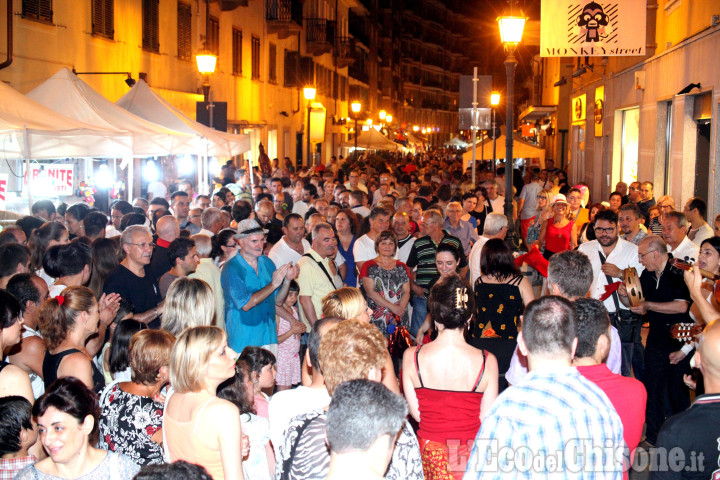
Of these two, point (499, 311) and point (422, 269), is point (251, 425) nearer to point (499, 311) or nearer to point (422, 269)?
point (499, 311)

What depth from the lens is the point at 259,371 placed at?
4801mm

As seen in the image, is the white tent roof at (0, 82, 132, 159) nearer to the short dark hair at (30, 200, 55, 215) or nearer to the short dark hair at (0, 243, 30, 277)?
the short dark hair at (30, 200, 55, 215)

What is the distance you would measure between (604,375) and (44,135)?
804 cm

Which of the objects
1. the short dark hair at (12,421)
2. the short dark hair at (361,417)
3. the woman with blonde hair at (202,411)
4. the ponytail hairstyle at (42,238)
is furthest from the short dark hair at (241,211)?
the short dark hair at (361,417)

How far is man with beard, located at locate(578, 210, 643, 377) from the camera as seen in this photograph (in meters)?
7.07

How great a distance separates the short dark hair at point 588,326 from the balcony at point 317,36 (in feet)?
107

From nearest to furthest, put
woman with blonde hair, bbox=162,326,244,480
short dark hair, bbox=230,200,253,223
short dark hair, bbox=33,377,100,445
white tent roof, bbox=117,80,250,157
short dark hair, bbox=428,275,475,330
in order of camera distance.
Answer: short dark hair, bbox=33,377,100,445 < woman with blonde hair, bbox=162,326,244,480 < short dark hair, bbox=428,275,475,330 < short dark hair, bbox=230,200,253,223 < white tent roof, bbox=117,80,250,157

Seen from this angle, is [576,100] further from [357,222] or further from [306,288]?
[306,288]

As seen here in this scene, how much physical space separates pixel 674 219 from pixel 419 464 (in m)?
5.17

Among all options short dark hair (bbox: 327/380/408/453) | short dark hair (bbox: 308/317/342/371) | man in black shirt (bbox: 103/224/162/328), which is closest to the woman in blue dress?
man in black shirt (bbox: 103/224/162/328)

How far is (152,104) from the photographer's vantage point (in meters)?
15.0

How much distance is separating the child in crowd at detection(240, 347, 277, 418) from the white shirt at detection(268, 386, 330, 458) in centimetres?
45

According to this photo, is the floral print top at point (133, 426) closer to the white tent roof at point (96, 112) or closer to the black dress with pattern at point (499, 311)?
the black dress with pattern at point (499, 311)

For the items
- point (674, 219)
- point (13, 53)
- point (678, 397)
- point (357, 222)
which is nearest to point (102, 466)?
point (678, 397)
